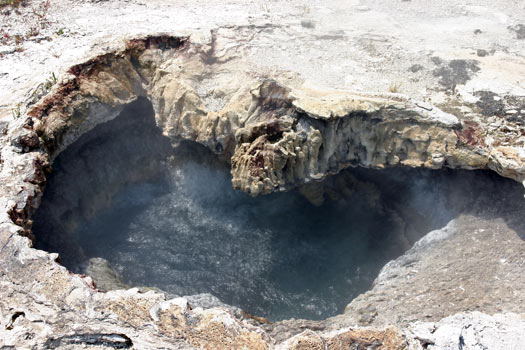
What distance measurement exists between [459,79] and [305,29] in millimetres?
5584

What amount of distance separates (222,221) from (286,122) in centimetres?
455

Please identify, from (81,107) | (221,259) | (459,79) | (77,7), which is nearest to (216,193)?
(221,259)

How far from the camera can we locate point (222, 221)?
1323 cm

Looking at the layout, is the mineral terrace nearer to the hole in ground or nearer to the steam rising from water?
the hole in ground

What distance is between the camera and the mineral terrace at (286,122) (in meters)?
6.69

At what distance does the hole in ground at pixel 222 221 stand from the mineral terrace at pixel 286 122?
76cm

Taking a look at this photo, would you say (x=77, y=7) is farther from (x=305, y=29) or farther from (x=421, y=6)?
(x=421, y=6)

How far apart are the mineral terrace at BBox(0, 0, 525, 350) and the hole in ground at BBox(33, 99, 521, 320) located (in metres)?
0.76

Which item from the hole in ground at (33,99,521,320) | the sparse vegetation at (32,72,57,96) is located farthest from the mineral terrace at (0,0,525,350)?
the hole in ground at (33,99,521,320)

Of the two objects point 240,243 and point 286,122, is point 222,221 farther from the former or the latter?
point 286,122

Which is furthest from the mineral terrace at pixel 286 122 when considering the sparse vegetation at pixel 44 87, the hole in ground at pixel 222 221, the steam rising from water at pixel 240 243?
the steam rising from water at pixel 240 243

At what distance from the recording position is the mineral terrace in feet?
22.0

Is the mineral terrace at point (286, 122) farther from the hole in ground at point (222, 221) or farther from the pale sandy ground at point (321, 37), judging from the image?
the hole in ground at point (222, 221)

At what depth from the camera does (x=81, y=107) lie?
11461 mm
